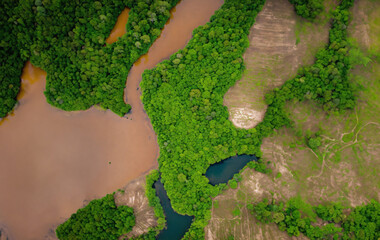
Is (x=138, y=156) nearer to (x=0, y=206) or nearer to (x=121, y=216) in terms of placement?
(x=121, y=216)

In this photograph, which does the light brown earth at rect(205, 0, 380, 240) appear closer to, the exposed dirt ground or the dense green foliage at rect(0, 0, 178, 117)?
the exposed dirt ground

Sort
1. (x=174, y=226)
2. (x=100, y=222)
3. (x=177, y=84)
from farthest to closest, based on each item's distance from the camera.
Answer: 1. (x=174, y=226)
2. (x=177, y=84)
3. (x=100, y=222)

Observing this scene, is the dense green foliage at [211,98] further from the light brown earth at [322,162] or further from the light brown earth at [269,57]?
the light brown earth at [322,162]

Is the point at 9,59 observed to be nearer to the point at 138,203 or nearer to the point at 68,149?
the point at 68,149

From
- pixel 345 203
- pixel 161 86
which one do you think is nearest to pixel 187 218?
pixel 161 86

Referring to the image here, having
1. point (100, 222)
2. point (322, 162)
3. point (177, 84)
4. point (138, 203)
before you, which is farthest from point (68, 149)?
point (322, 162)

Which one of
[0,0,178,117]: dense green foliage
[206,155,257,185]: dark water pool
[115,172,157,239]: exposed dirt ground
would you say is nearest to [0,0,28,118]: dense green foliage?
[0,0,178,117]: dense green foliage
